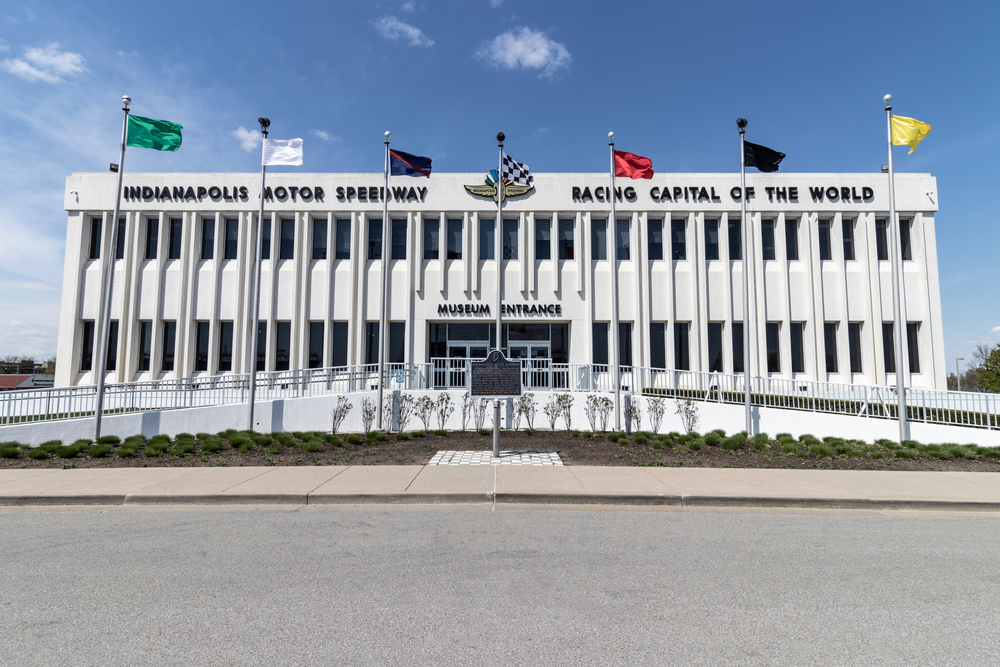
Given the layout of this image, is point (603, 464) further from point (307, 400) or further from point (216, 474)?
point (307, 400)

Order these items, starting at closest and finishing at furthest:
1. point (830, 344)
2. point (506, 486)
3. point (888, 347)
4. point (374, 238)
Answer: point (506, 486)
point (888, 347)
point (830, 344)
point (374, 238)

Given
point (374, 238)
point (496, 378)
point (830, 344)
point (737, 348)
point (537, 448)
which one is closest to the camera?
point (496, 378)

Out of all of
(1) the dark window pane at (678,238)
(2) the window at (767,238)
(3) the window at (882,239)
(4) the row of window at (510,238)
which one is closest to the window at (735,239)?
(4) the row of window at (510,238)

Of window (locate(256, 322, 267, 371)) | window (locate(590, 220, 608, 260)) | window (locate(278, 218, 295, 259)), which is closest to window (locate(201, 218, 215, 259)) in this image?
window (locate(278, 218, 295, 259))

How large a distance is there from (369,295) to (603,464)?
16.6 metres

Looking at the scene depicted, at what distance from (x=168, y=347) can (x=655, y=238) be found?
78.0 ft

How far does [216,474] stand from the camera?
9164 millimetres

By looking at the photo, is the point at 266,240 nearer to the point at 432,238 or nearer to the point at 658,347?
the point at 432,238

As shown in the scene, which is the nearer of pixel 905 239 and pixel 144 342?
pixel 144 342

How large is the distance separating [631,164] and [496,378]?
363 inches

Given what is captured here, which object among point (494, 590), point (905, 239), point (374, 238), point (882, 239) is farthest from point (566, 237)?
point (494, 590)

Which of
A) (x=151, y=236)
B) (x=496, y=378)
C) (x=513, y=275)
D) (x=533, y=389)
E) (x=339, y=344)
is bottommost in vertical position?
(x=533, y=389)

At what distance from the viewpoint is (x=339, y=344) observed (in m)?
24.1

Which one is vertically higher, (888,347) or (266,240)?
(266,240)
